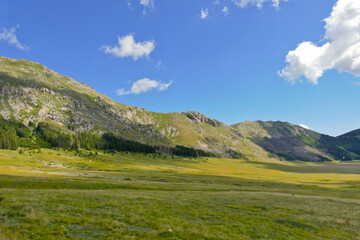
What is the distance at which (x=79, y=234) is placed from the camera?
44.4ft

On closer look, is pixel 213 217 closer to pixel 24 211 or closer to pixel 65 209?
pixel 65 209

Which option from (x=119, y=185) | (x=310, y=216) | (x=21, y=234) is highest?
(x=21, y=234)

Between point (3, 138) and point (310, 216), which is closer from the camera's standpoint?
point (310, 216)

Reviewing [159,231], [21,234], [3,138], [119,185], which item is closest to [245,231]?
[159,231]

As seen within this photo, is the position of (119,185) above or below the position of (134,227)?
below

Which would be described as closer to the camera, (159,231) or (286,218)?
(159,231)

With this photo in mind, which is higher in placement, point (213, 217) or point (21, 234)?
point (21, 234)

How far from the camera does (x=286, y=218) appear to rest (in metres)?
22.8

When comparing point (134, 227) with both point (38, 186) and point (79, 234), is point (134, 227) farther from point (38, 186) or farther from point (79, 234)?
point (38, 186)

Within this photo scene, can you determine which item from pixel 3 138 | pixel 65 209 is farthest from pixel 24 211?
pixel 3 138

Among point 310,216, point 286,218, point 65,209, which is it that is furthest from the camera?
point 310,216

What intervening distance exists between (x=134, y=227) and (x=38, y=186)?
3331 cm

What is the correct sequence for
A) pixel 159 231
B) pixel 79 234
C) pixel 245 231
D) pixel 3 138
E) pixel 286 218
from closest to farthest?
pixel 79 234, pixel 159 231, pixel 245 231, pixel 286 218, pixel 3 138

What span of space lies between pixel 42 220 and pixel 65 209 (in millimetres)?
4016
